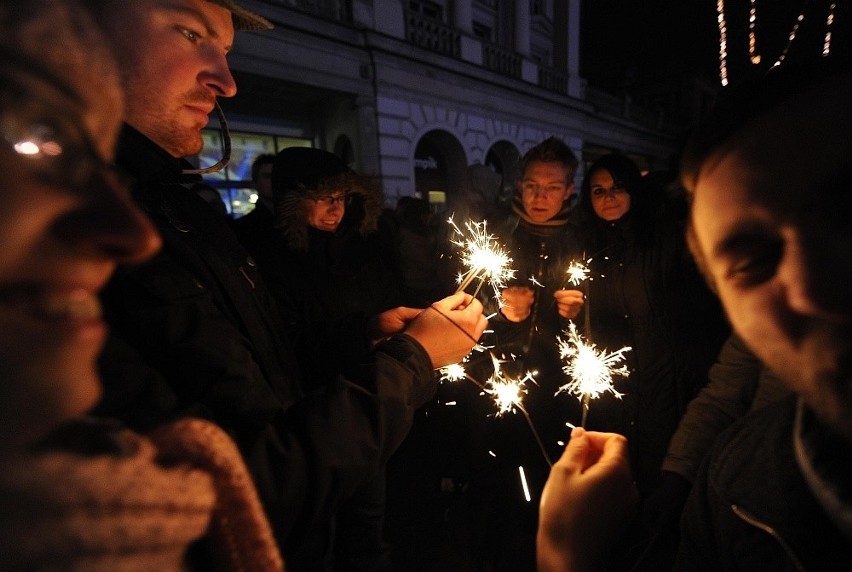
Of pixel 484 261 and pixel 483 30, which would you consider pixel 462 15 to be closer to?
pixel 483 30

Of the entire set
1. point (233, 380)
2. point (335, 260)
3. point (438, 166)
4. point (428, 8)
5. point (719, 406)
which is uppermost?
point (428, 8)

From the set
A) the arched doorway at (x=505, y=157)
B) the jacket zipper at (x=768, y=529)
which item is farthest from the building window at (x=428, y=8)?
the jacket zipper at (x=768, y=529)

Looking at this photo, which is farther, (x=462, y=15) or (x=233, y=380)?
(x=462, y=15)

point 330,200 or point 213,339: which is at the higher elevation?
point 330,200

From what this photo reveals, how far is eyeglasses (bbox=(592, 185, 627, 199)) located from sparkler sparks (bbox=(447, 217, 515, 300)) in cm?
91

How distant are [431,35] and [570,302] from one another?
44.4 ft

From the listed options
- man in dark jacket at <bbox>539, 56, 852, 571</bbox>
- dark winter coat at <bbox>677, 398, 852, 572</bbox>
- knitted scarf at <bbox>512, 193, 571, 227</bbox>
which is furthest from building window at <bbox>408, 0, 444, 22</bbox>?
dark winter coat at <bbox>677, 398, 852, 572</bbox>

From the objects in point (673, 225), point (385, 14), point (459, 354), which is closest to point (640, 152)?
point (385, 14)

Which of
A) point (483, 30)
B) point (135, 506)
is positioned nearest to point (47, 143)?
point (135, 506)

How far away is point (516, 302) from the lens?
10.7 ft

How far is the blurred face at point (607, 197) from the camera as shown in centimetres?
309

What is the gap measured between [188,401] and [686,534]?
5.41 ft

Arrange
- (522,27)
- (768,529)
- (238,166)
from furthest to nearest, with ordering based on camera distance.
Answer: (522,27)
(238,166)
(768,529)

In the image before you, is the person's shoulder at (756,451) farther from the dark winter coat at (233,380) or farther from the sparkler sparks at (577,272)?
the sparkler sparks at (577,272)
